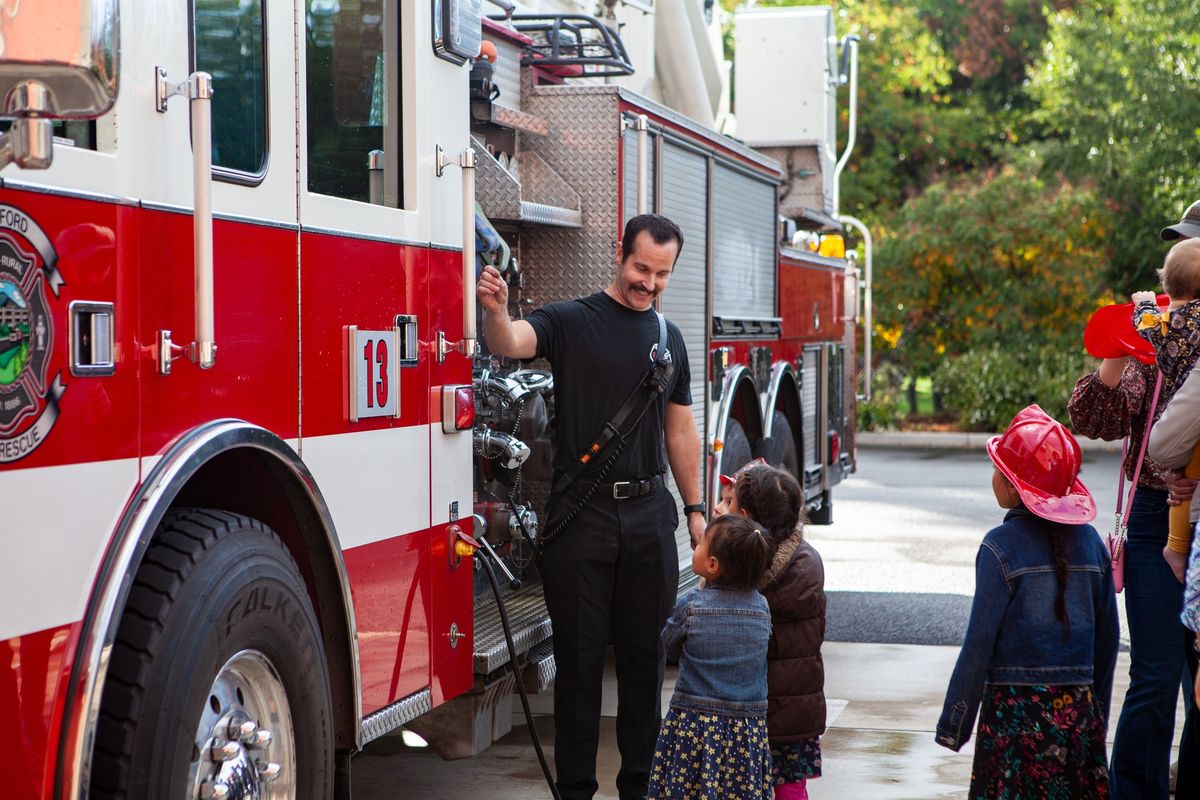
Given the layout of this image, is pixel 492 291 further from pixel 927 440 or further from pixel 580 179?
pixel 927 440

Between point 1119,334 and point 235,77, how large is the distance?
2.42 metres

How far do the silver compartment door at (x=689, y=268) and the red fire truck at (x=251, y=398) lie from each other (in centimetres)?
82

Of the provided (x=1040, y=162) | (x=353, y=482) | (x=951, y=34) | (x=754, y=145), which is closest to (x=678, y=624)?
(x=353, y=482)

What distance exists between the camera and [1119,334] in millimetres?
4070

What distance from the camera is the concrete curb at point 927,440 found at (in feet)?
60.3

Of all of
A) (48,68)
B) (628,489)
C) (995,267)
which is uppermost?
(995,267)

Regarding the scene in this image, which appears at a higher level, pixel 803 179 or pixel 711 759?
pixel 803 179

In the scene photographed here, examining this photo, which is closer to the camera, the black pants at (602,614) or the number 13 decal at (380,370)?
the number 13 decal at (380,370)

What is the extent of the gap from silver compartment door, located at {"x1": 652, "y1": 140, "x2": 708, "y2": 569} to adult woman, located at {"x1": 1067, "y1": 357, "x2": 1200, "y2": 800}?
191cm

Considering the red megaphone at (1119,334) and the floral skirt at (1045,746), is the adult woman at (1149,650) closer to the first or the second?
the red megaphone at (1119,334)

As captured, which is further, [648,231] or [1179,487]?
[648,231]

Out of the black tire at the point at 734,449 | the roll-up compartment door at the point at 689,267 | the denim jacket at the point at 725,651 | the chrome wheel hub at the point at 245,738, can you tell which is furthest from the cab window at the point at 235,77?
the black tire at the point at 734,449

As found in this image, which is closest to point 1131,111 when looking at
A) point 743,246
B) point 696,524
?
point 743,246

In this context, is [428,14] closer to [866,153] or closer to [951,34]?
[866,153]
